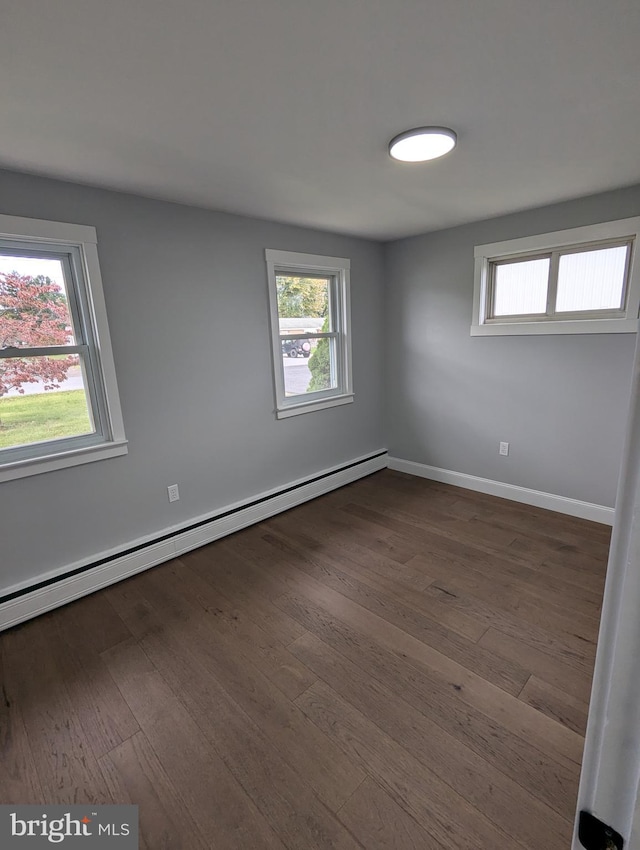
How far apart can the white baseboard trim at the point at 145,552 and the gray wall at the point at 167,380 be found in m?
0.06

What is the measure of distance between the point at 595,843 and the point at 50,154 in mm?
2698

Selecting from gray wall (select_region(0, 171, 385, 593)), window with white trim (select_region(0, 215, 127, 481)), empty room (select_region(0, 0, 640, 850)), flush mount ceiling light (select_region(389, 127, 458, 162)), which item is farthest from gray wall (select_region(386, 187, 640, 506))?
window with white trim (select_region(0, 215, 127, 481))

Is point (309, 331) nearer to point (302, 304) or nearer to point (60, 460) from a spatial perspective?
point (302, 304)

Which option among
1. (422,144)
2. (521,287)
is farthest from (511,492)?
(422,144)

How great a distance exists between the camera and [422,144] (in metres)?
1.79

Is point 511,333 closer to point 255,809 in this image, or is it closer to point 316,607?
point 316,607

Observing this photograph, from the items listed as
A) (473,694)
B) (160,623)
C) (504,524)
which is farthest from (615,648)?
(504,524)

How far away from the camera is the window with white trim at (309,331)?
10.6 feet

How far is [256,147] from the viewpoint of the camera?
1.82 m

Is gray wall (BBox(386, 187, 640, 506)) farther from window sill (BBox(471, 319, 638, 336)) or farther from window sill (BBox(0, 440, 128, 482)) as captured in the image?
window sill (BBox(0, 440, 128, 482))

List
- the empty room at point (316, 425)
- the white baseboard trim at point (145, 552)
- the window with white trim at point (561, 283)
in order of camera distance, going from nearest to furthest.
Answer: the empty room at point (316, 425)
the white baseboard trim at point (145, 552)
the window with white trim at point (561, 283)

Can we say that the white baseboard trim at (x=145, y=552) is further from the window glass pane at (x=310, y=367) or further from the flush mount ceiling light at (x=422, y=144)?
the flush mount ceiling light at (x=422, y=144)

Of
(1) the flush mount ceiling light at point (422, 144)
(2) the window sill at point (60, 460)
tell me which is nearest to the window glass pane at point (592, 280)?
(1) the flush mount ceiling light at point (422, 144)

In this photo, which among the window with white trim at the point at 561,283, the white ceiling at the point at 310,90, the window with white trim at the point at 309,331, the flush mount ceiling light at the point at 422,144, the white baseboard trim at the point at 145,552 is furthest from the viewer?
the window with white trim at the point at 309,331
